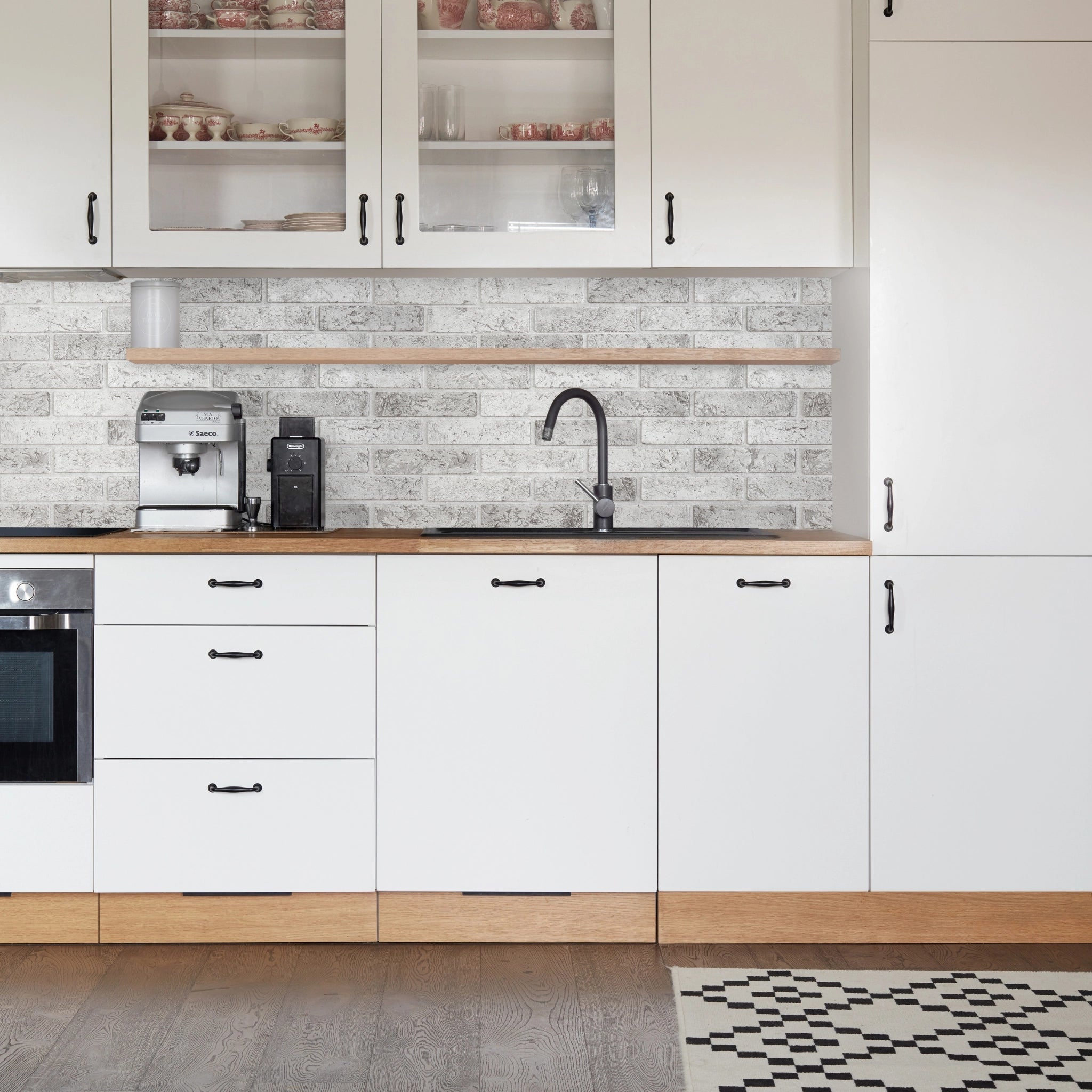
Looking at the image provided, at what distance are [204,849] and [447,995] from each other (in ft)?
2.09

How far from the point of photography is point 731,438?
3240 millimetres

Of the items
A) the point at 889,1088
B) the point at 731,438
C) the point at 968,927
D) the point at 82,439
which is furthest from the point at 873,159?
the point at 82,439

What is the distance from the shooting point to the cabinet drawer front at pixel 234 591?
8.72ft

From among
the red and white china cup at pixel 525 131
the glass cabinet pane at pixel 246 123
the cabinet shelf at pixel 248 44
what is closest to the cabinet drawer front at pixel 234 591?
the glass cabinet pane at pixel 246 123

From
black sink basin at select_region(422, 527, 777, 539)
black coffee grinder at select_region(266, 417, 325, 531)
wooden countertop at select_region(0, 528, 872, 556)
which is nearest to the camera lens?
wooden countertop at select_region(0, 528, 872, 556)

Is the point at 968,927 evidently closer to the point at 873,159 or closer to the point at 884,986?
the point at 884,986

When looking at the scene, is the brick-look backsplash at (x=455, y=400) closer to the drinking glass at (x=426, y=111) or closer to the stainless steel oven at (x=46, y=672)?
the drinking glass at (x=426, y=111)

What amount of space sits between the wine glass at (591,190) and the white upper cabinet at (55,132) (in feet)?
3.64

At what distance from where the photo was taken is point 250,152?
9.61ft

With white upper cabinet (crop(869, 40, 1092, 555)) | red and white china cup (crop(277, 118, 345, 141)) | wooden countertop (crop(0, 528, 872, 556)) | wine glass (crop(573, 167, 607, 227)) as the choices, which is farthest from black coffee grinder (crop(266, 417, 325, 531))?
white upper cabinet (crop(869, 40, 1092, 555))

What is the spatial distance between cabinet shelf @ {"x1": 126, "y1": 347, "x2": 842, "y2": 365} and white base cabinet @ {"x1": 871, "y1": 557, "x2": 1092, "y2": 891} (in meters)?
0.61

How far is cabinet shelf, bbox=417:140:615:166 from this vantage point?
289 cm

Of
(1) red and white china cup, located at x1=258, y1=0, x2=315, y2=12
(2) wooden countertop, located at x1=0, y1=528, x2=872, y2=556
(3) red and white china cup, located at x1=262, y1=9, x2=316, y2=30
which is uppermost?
(1) red and white china cup, located at x1=258, y1=0, x2=315, y2=12

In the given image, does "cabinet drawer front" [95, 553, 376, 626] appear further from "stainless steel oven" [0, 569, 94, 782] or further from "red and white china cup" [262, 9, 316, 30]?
"red and white china cup" [262, 9, 316, 30]
